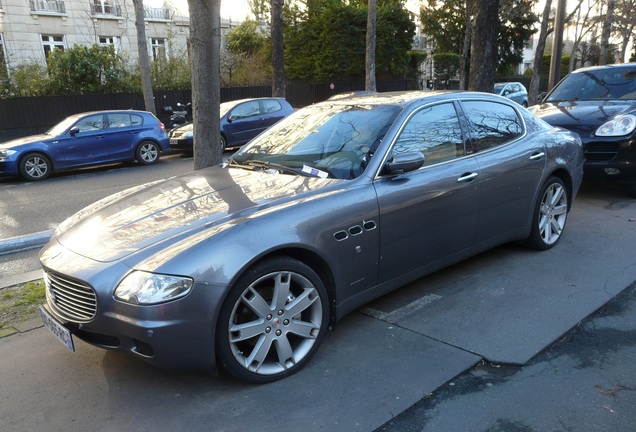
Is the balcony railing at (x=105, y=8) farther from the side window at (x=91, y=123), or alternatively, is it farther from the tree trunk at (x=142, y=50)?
the side window at (x=91, y=123)

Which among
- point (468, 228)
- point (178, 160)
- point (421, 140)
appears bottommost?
point (178, 160)

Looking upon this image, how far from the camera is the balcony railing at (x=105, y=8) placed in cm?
3027

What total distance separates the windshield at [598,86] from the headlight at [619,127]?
1.03 meters

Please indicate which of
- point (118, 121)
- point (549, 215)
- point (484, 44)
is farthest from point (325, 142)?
point (118, 121)

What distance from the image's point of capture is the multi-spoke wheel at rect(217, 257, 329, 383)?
9.63 feet

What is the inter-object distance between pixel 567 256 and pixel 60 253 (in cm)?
448

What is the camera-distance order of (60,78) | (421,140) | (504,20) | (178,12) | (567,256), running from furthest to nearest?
(504,20)
(178,12)
(60,78)
(567,256)
(421,140)

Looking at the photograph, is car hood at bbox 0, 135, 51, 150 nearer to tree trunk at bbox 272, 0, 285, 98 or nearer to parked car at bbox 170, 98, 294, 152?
parked car at bbox 170, 98, 294, 152

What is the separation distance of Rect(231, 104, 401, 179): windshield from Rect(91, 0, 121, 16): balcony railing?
99.5 ft

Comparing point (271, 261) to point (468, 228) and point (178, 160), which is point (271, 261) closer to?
point (468, 228)

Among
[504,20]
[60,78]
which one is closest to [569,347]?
[60,78]

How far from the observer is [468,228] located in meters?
4.34

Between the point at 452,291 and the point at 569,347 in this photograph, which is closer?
the point at 569,347

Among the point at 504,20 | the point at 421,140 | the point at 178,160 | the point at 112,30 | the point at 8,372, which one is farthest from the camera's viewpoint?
the point at 504,20
